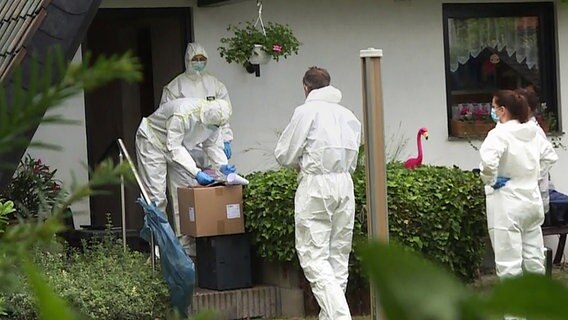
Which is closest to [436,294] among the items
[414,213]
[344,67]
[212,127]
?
[414,213]

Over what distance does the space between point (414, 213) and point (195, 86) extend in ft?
7.26

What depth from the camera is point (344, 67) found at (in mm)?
11352

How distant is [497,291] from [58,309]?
0.65 feet

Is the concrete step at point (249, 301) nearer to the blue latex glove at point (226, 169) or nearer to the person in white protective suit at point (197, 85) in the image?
the blue latex glove at point (226, 169)

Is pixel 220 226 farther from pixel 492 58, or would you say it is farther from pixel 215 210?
pixel 492 58

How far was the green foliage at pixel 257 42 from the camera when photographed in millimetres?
10539

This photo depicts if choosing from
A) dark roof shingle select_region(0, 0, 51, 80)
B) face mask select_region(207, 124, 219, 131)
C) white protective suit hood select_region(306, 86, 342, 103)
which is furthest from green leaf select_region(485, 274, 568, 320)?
face mask select_region(207, 124, 219, 131)

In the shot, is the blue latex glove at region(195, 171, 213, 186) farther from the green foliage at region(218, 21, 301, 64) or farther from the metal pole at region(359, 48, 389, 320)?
the metal pole at region(359, 48, 389, 320)

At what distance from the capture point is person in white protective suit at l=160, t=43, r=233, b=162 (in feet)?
33.8

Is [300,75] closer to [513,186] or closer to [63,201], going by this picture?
[513,186]

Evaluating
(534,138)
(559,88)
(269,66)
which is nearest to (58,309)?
(534,138)

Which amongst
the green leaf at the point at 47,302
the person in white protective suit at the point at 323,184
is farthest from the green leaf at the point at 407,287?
the person in white protective suit at the point at 323,184

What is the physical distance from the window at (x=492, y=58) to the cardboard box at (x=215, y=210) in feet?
10.5

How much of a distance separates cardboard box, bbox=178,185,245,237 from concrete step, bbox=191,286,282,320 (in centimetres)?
46
